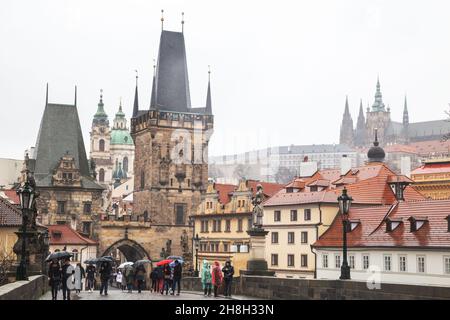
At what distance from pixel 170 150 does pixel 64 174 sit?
44.3 feet

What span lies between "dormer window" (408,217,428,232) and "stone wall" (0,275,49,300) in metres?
20.8

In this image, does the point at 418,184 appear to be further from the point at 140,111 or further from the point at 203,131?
the point at 140,111

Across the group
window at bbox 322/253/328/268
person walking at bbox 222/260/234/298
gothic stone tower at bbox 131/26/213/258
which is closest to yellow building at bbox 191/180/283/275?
gothic stone tower at bbox 131/26/213/258

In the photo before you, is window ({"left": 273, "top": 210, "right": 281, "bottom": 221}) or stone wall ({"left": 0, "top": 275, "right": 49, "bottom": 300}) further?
window ({"left": 273, "top": 210, "right": 281, "bottom": 221})

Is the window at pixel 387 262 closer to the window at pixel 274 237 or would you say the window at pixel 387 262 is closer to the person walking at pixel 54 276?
the window at pixel 274 237

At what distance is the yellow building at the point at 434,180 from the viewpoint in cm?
6450

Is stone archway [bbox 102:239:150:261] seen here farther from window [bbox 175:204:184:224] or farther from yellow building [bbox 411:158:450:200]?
yellow building [bbox 411:158:450:200]

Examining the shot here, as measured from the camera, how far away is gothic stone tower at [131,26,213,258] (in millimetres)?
89875

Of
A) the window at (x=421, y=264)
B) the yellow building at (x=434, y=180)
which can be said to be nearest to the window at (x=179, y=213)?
the yellow building at (x=434, y=180)

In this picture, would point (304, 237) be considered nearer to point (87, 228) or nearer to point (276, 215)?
point (276, 215)

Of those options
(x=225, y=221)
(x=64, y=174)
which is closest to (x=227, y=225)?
(x=225, y=221)

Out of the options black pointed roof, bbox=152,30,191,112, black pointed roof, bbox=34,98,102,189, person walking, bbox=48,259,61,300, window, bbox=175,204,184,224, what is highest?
black pointed roof, bbox=152,30,191,112
